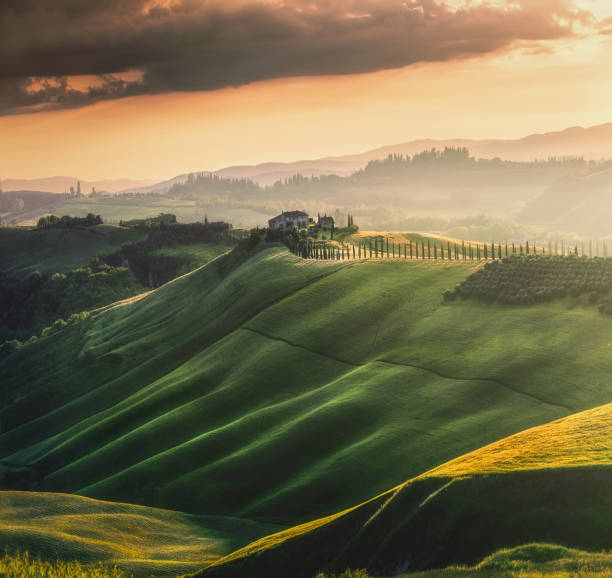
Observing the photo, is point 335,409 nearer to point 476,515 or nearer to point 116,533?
point 116,533

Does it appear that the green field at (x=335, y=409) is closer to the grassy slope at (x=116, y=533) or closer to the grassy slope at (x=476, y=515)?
the grassy slope at (x=476, y=515)

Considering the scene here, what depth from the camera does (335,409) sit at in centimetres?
7575

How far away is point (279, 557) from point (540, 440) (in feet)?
56.1

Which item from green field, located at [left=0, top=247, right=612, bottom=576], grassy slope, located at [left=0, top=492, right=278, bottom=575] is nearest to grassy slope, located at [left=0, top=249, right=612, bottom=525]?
green field, located at [left=0, top=247, right=612, bottom=576]

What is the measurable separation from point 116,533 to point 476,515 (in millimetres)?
35019

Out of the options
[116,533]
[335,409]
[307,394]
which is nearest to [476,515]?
[116,533]

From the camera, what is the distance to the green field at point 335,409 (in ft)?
125

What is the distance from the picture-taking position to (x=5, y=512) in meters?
58.9

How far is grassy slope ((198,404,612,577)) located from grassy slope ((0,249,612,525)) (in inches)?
877

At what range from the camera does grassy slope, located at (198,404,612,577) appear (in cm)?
3297

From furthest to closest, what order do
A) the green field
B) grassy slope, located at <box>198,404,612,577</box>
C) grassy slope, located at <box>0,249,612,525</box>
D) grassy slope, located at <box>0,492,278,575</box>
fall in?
grassy slope, located at <box>0,249,612,525</box> < grassy slope, located at <box>0,492,278,575</box> < the green field < grassy slope, located at <box>198,404,612,577</box>

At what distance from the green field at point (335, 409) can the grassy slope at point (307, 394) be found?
249mm

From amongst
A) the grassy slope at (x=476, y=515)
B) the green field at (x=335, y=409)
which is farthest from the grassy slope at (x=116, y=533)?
the grassy slope at (x=476, y=515)

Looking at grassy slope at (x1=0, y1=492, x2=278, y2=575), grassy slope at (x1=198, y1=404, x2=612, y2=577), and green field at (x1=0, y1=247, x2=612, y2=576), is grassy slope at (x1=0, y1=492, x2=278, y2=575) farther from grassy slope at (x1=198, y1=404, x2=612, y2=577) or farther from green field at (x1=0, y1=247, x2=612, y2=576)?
grassy slope at (x1=198, y1=404, x2=612, y2=577)
